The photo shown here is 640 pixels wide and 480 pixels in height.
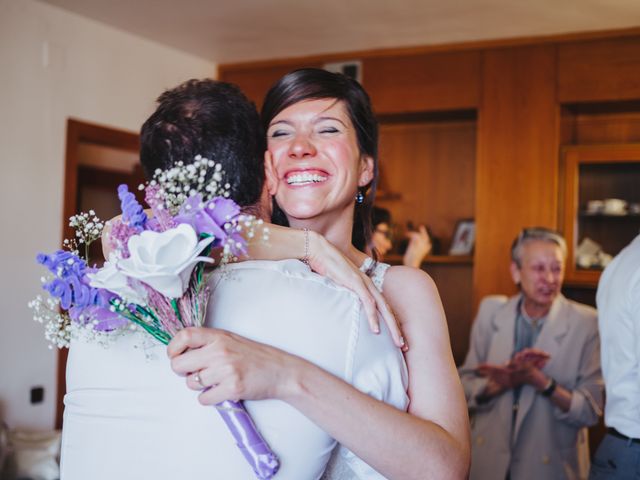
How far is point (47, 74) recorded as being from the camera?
14.8 ft

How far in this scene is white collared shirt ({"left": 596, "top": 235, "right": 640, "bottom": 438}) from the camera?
242 cm

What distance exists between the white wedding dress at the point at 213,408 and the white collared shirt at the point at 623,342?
5.07 feet

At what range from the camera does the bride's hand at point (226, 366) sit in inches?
40.3

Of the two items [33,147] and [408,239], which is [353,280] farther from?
[408,239]

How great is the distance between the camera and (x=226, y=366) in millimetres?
1023

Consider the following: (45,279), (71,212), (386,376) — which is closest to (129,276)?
(45,279)

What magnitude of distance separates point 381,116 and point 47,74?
2.36 m

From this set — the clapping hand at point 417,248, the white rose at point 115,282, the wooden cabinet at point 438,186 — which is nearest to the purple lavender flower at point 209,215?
the white rose at point 115,282

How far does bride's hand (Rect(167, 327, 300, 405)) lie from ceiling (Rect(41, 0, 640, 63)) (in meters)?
3.58

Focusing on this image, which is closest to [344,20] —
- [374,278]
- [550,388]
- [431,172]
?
[431,172]

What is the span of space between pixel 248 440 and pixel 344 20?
402cm

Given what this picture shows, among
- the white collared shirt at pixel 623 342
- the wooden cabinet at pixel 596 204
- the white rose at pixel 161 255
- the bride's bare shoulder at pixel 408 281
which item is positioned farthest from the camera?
the wooden cabinet at pixel 596 204

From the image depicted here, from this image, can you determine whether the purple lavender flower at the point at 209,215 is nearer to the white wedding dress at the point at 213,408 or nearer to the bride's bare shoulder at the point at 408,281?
the white wedding dress at the point at 213,408

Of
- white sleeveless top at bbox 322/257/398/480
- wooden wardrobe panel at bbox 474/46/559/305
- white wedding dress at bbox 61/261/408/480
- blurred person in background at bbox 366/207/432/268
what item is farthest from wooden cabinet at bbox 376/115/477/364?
white wedding dress at bbox 61/261/408/480
